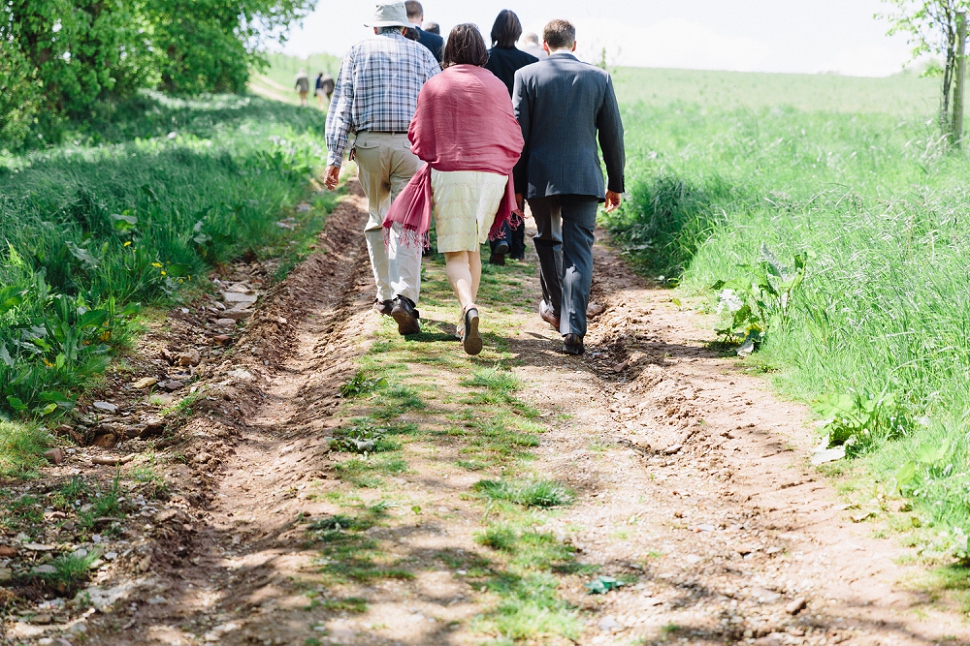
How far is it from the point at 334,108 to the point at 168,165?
18.0ft

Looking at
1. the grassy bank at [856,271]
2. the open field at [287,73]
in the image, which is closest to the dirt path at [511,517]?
the grassy bank at [856,271]

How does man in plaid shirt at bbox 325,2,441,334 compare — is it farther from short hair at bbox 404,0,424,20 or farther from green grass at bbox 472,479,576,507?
short hair at bbox 404,0,424,20

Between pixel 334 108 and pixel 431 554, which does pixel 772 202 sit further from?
pixel 431 554

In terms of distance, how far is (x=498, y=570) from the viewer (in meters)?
3.41

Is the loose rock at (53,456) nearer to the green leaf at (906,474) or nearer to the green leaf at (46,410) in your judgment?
the green leaf at (46,410)

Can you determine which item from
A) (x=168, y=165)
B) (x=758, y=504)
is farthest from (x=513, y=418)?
(x=168, y=165)

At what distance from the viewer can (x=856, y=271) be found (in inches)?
229

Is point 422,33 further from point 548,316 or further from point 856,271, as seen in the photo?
point 856,271

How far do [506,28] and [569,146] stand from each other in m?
2.78

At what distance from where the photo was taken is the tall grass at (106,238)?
5.44 m

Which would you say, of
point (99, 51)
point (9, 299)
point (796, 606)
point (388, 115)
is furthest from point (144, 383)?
point (99, 51)

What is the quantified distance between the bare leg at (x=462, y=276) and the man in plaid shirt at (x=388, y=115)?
0.93 ft

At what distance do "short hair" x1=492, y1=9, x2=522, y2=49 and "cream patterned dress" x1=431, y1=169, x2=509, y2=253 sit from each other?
2.95 metres

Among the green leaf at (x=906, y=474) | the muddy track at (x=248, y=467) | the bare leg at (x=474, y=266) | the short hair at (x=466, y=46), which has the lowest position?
the muddy track at (x=248, y=467)
